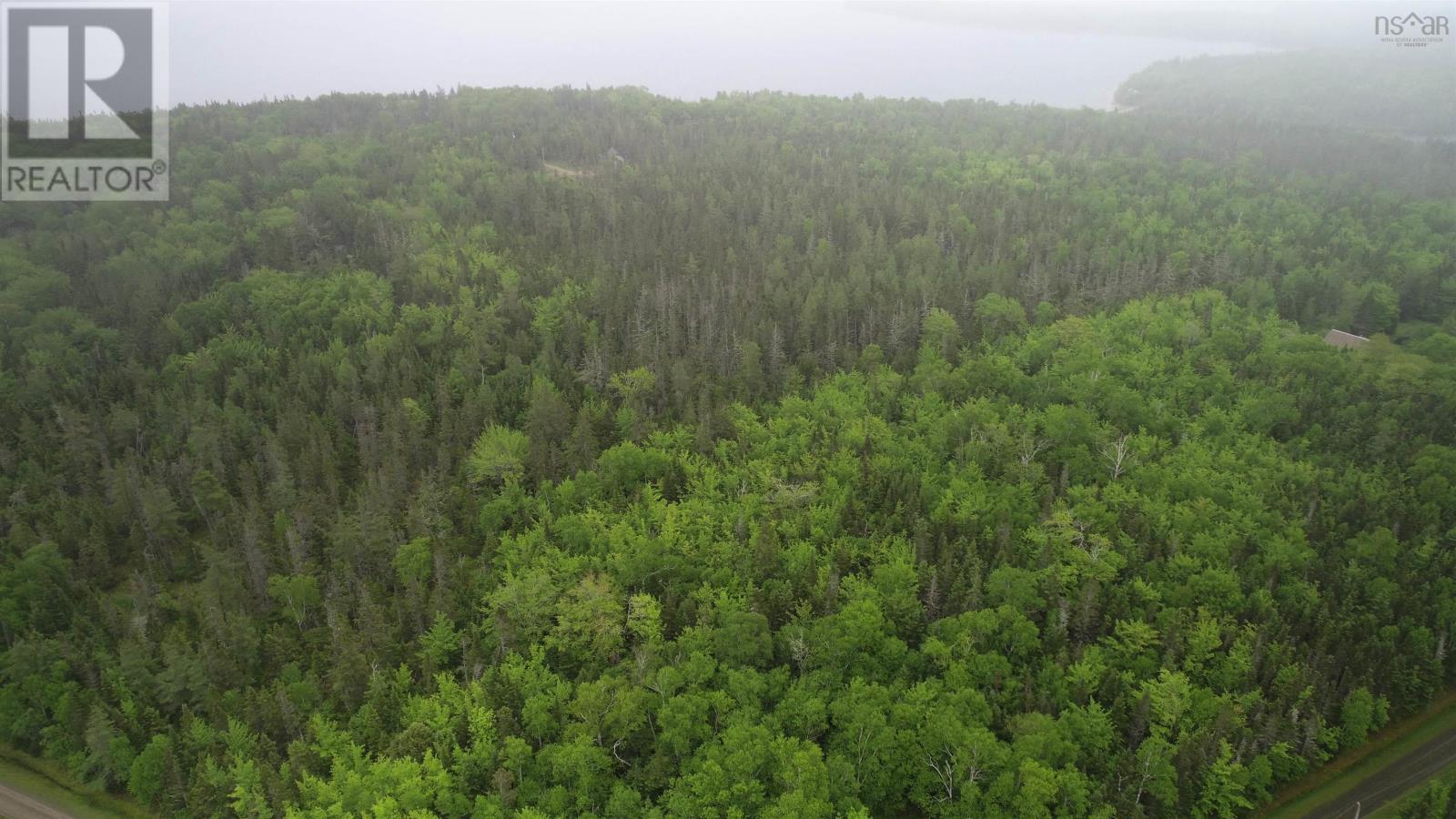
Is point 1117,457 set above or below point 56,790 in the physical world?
above

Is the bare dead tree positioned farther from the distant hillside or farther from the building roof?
the distant hillside

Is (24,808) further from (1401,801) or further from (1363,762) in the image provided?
(1401,801)

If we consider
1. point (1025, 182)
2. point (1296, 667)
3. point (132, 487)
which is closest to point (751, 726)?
point (1296, 667)

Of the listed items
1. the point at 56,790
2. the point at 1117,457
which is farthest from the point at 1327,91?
the point at 56,790

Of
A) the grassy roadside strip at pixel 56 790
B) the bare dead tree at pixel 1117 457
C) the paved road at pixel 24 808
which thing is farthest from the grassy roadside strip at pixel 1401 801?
the paved road at pixel 24 808

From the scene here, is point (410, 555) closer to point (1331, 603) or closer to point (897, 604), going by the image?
point (897, 604)

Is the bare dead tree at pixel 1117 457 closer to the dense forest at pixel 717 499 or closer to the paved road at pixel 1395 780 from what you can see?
the dense forest at pixel 717 499
